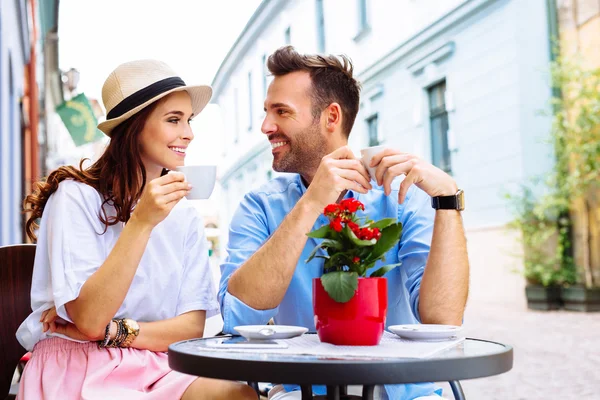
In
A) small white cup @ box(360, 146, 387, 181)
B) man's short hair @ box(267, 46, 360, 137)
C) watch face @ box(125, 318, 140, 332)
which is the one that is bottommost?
watch face @ box(125, 318, 140, 332)

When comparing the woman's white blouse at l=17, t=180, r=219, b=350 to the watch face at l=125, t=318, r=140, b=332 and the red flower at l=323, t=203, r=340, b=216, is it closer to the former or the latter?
the watch face at l=125, t=318, r=140, b=332

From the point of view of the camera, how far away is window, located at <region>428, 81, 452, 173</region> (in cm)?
996

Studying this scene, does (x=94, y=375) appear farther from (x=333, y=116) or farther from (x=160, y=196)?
(x=333, y=116)

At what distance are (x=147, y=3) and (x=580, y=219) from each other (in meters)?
8.99

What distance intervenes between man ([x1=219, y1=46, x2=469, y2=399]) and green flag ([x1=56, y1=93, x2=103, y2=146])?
Result: 277 inches

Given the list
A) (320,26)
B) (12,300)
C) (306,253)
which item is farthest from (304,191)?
(320,26)

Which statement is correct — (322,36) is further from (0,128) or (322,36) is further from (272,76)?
(272,76)

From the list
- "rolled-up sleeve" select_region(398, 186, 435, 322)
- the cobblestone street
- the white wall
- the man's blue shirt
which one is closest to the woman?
the man's blue shirt

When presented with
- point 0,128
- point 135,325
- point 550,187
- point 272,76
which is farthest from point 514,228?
point 135,325

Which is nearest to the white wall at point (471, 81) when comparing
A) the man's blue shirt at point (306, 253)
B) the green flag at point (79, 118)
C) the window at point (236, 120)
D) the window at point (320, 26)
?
the window at point (320, 26)

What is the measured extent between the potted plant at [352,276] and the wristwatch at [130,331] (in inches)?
20.3

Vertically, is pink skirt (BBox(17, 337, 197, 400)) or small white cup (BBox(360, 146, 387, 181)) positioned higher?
small white cup (BBox(360, 146, 387, 181))

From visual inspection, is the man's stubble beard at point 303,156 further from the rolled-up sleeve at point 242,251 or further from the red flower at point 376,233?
the red flower at point 376,233

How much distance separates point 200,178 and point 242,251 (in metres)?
0.37
